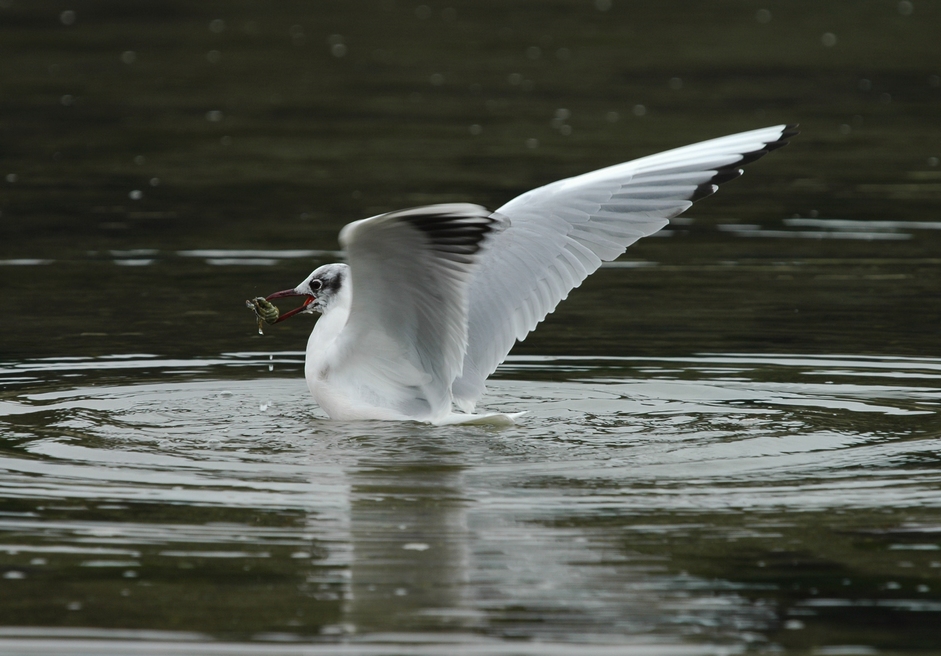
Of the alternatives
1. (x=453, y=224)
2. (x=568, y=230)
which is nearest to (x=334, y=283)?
(x=568, y=230)

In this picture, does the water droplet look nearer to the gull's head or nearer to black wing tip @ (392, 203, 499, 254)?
black wing tip @ (392, 203, 499, 254)

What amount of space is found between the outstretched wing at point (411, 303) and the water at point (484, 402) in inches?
14.2

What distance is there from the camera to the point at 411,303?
7766 mm

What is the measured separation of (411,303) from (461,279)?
403 millimetres

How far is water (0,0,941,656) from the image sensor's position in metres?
5.32

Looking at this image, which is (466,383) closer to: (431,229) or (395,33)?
(431,229)

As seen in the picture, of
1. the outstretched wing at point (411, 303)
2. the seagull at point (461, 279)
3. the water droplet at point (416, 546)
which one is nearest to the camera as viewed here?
the water droplet at point (416, 546)

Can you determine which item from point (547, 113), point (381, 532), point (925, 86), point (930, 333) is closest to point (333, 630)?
point (381, 532)

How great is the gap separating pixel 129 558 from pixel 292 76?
712 inches

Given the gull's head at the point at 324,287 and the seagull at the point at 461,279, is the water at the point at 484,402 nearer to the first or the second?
the seagull at the point at 461,279

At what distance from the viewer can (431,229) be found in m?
7.04

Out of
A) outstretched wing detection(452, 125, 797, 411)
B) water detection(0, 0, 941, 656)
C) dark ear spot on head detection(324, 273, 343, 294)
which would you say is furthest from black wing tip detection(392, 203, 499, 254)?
dark ear spot on head detection(324, 273, 343, 294)

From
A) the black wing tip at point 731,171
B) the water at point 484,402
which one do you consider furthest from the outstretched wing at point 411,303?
the black wing tip at point 731,171

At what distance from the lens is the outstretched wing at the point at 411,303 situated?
7.01 meters
